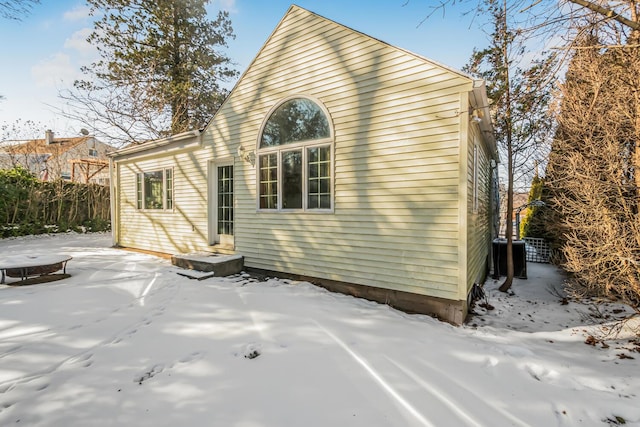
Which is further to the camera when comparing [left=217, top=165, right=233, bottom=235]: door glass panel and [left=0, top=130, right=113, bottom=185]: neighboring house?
[left=0, top=130, right=113, bottom=185]: neighboring house

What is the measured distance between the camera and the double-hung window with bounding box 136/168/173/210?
8.23 metres

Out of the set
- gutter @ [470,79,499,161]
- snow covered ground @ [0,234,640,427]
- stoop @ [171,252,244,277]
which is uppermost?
gutter @ [470,79,499,161]

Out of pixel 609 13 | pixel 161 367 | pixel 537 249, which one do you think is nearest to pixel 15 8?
pixel 161 367

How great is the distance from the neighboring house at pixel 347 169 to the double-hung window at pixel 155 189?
1.12 m

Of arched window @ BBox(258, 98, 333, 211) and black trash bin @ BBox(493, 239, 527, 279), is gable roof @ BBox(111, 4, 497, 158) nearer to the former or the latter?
arched window @ BBox(258, 98, 333, 211)

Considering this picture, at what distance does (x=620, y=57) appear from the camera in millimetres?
4449

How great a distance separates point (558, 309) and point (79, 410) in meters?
6.90

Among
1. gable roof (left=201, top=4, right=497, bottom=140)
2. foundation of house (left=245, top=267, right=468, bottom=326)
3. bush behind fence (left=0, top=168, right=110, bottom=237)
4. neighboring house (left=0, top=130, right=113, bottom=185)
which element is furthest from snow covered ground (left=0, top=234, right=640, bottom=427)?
bush behind fence (left=0, top=168, right=110, bottom=237)

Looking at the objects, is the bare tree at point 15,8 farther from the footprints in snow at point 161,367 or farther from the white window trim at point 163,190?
the footprints in snow at point 161,367

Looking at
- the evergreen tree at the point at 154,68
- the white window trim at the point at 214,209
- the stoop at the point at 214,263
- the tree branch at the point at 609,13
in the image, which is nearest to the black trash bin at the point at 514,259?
the tree branch at the point at 609,13

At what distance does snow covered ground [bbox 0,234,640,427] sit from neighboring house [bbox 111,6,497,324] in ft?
2.47

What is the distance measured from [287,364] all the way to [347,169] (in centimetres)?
325

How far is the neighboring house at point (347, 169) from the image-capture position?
4188 mm

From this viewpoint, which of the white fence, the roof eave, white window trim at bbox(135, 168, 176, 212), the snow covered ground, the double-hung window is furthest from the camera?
the white fence
